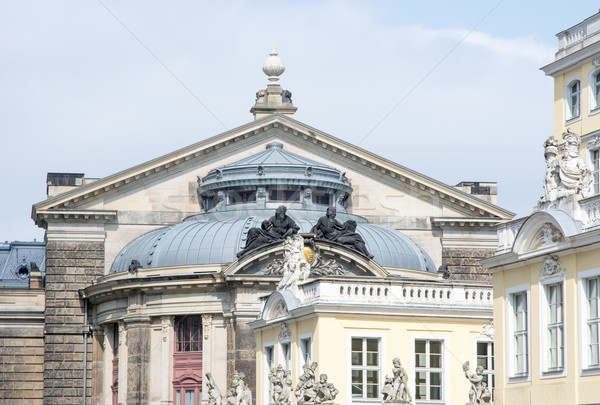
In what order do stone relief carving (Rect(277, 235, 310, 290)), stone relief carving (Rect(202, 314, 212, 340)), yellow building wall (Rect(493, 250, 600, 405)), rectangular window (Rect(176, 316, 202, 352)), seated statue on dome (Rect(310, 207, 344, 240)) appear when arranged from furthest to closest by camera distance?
rectangular window (Rect(176, 316, 202, 352)) < stone relief carving (Rect(202, 314, 212, 340)) < seated statue on dome (Rect(310, 207, 344, 240)) < stone relief carving (Rect(277, 235, 310, 290)) < yellow building wall (Rect(493, 250, 600, 405))

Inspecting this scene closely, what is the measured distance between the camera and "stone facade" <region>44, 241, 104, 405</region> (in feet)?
284

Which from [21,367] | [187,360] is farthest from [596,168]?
[21,367]

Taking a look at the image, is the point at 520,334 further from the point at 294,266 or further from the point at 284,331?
the point at 294,266

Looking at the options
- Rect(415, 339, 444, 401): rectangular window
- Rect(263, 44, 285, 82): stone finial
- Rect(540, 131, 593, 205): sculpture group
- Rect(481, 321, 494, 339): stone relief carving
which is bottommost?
Rect(415, 339, 444, 401): rectangular window

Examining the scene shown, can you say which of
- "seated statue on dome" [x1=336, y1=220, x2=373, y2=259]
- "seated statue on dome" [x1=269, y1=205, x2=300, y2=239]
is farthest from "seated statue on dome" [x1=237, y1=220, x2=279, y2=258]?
"seated statue on dome" [x1=336, y1=220, x2=373, y2=259]

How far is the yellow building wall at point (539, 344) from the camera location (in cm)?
4341

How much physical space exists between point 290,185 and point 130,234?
9.58 m

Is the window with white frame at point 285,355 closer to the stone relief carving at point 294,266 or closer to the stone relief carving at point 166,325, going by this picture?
the stone relief carving at point 294,266

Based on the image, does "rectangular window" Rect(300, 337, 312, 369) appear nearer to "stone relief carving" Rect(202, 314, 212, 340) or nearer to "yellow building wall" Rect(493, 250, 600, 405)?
"yellow building wall" Rect(493, 250, 600, 405)

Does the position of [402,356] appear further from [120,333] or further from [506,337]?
[120,333]

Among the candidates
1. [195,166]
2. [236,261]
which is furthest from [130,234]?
[236,261]

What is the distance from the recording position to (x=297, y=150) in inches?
3593

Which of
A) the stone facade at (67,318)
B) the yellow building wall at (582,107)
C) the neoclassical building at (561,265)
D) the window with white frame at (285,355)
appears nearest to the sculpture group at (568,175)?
the neoclassical building at (561,265)

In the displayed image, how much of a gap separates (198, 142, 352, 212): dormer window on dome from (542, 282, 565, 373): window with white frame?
40.4 m
